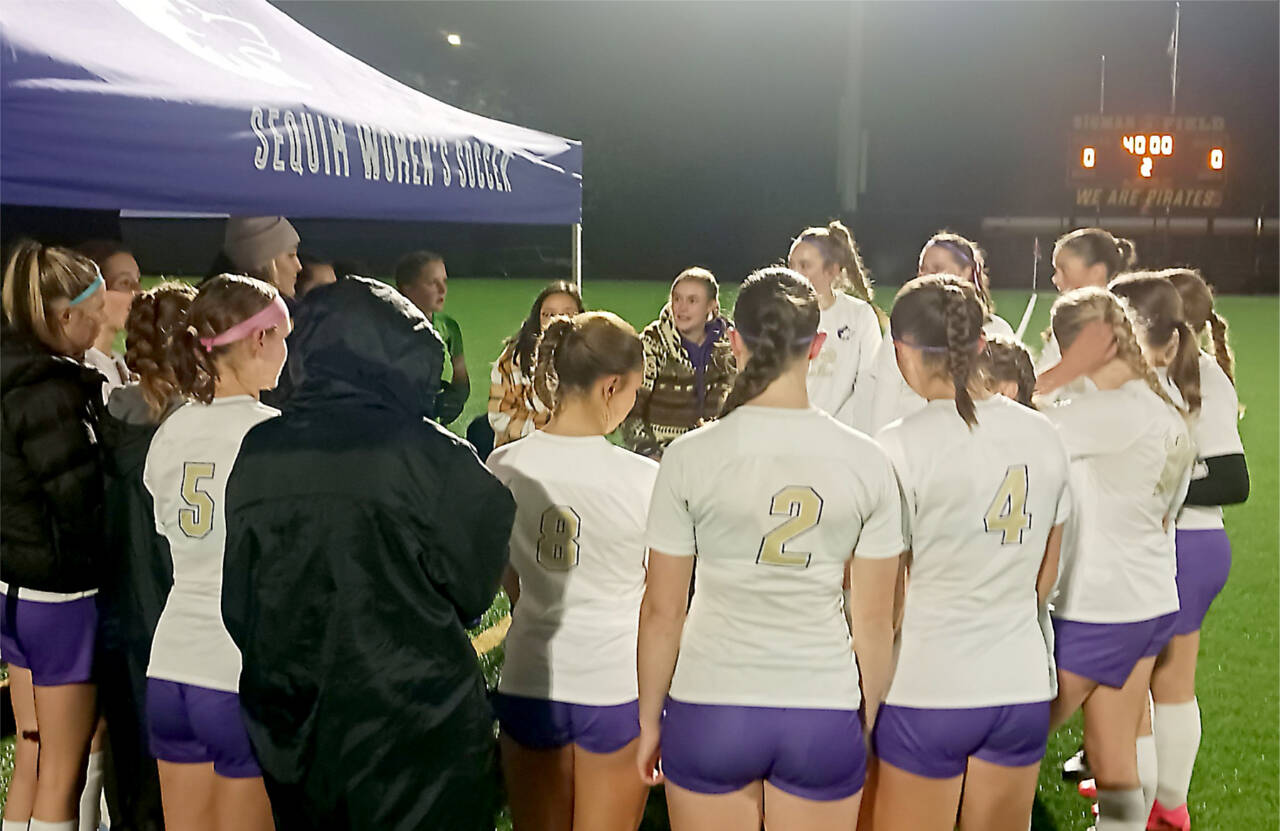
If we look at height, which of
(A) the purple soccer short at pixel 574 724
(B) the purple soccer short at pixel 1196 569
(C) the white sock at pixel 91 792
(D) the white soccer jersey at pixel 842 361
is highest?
(D) the white soccer jersey at pixel 842 361

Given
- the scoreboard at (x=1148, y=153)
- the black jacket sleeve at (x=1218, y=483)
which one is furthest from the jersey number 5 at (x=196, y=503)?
the scoreboard at (x=1148, y=153)

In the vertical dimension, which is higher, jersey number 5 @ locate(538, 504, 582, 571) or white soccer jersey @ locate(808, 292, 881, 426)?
white soccer jersey @ locate(808, 292, 881, 426)

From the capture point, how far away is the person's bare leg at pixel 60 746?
2801 mm

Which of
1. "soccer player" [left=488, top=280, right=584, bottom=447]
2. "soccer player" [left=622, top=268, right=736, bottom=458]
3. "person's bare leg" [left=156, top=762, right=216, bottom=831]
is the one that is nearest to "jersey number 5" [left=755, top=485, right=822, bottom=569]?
"person's bare leg" [left=156, top=762, right=216, bottom=831]

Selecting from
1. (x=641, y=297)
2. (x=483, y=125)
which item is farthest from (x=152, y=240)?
(x=483, y=125)

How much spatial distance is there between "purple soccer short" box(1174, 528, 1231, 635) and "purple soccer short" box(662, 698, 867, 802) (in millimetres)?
1690

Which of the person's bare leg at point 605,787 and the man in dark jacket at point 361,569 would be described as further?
the person's bare leg at point 605,787

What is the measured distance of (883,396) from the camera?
4.70 meters

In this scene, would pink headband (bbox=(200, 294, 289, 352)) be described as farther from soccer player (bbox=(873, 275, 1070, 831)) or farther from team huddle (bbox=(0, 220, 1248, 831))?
soccer player (bbox=(873, 275, 1070, 831))

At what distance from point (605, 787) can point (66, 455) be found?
58.7 inches

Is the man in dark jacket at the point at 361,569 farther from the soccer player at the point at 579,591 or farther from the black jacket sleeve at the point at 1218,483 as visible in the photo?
the black jacket sleeve at the point at 1218,483

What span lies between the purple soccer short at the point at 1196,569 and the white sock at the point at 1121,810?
2.17ft

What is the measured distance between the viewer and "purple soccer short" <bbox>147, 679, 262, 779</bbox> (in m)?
2.36

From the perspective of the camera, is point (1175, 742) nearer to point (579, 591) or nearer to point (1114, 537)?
point (1114, 537)
